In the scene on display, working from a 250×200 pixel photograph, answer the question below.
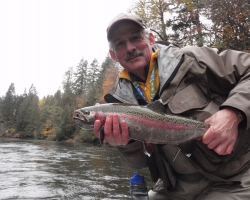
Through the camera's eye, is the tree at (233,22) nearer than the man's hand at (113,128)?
No

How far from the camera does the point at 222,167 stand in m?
2.44

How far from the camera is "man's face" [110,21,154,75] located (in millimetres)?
2984

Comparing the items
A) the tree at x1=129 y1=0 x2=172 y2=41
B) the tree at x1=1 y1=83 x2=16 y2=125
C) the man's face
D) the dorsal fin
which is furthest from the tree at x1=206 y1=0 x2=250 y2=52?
the tree at x1=1 y1=83 x2=16 y2=125

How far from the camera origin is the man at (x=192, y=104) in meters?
2.26

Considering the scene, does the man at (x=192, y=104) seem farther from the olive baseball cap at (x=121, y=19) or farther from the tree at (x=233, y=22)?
the tree at (x=233, y=22)

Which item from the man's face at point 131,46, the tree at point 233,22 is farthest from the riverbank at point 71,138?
the man's face at point 131,46

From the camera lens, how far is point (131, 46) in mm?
2990

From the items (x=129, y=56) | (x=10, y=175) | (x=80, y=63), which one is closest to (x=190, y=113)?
(x=129, y=56)

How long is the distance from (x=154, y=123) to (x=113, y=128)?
0.41m

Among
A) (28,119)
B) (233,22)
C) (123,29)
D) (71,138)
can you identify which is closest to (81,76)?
(28,119)

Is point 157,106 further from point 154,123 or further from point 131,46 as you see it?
point 131,46

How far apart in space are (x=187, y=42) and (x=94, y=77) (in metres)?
57.8

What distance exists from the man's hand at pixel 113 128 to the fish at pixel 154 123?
5cm

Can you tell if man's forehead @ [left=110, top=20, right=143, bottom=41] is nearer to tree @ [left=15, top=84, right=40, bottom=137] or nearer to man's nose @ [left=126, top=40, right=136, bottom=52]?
man's nose @ [left=126, top=40, right=136, bottom=52]
